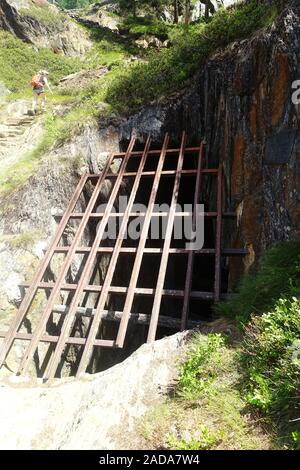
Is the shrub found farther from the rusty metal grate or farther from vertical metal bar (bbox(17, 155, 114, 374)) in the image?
vertical metal bar (bbox(17, 155, 114, 374))

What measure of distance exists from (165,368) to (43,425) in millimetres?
1374

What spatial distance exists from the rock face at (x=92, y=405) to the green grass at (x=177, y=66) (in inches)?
269

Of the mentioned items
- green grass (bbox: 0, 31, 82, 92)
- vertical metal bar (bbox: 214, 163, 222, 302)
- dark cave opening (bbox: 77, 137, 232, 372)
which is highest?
green grass (bbox: 0, 31, 82, 92)

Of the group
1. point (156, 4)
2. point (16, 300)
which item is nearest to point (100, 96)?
point (16, 300)

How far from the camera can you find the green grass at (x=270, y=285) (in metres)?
3.44

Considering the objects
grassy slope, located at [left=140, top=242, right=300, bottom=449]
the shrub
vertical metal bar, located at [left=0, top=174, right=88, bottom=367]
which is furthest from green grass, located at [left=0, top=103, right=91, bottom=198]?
the shrub

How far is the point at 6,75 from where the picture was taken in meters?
20.5

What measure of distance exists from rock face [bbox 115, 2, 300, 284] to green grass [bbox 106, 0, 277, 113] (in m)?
0.73

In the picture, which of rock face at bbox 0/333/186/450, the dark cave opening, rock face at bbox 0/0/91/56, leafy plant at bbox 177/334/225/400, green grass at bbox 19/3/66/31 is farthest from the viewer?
green grass at bbox 19/3/66/31

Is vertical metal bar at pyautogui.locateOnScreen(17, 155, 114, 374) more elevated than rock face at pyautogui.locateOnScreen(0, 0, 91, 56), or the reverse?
rock face at pyautogui.locateOnScreen(0, 0, 91, 56)

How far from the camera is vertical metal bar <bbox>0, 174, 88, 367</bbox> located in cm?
492

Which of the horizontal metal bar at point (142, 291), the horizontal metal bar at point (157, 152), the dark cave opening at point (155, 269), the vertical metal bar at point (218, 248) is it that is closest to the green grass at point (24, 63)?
the dark cave opening at point (155, 269)

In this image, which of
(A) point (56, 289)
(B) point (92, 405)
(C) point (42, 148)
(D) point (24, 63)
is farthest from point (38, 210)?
(D) point (24, 63)

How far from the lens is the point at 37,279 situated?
5.69m
